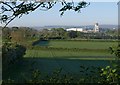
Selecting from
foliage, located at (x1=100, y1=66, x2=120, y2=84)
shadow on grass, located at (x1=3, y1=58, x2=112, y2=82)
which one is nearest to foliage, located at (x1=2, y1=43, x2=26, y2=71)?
shadow on grass, located at (x1=3, y1=58, x2=112, y2=82)

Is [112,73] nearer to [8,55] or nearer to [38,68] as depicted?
[8,55]

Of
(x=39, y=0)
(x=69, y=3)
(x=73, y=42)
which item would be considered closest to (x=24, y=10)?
(x=39, y=0)

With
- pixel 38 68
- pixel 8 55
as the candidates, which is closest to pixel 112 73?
pixel 8 55

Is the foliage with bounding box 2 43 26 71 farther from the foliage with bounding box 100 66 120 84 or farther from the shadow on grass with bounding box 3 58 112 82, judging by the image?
the foliage with bounding box 100 66 120 84

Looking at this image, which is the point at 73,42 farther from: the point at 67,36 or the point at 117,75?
the point at 117,75

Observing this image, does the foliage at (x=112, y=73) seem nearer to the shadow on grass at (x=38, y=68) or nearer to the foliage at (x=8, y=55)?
the shadow on grass at (x=38, y=68)

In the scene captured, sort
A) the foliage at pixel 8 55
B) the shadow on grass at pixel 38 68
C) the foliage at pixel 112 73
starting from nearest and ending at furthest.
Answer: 1. the foliage at pixel 112 73
2. the foliage at pixel 8 55
3. the shadow on grass at pixel 38 68

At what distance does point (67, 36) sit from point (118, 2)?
4875 cm

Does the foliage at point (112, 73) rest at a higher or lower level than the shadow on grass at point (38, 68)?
higher

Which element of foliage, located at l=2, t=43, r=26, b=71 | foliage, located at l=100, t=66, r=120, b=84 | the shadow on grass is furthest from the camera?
the shadow on grass

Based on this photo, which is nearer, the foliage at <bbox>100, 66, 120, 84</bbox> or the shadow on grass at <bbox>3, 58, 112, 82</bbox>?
the foliage at <bbox>100, 66, 120, 84</bbox>

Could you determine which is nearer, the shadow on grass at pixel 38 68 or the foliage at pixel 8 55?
the foliage at pixel 8 55

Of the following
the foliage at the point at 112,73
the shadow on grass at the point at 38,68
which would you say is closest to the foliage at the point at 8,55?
the shadow on grass at the point at 38,68

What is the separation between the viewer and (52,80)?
3777 mm
